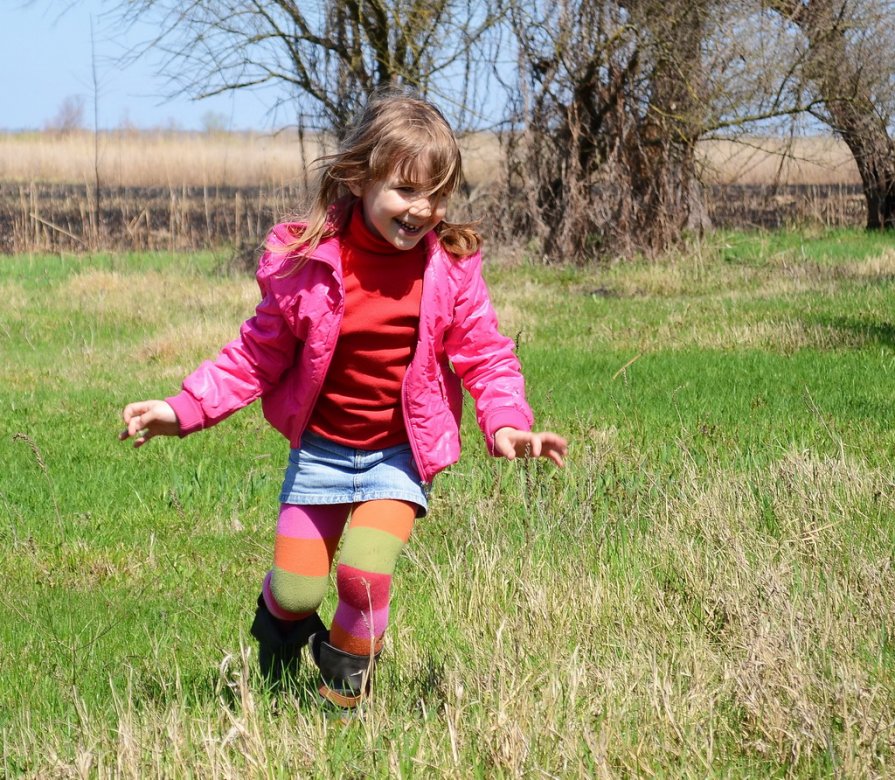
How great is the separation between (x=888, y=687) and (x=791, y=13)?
1427 centimetres

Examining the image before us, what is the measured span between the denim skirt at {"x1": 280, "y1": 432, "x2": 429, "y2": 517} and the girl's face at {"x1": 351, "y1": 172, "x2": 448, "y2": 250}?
22.2 inches

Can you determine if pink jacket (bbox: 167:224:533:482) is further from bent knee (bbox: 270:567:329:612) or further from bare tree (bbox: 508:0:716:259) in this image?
bare tree (bbox: 508:0:716:259)

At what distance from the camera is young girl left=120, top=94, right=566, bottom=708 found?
10.7 ft

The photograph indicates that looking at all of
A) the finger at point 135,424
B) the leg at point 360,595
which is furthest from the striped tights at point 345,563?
the finger at point 135,424

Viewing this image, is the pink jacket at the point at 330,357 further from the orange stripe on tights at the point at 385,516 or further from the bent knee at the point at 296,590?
the bent knee at the point at 296,590

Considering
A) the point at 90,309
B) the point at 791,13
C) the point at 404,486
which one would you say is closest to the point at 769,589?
the point at 404,486

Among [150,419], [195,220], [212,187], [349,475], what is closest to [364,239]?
[349,475]

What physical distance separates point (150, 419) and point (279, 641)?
72 centimetres

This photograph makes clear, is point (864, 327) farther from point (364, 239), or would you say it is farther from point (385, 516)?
point (385, 516)

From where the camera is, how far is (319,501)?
3350 mm

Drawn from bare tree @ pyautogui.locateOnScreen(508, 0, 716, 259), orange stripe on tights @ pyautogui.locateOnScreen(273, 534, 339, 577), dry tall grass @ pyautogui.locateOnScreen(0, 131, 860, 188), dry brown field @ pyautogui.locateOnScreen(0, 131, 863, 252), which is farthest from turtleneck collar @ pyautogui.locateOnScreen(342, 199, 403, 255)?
dry tall grass @ pyautogui.locateOnScreen(0, 131, 860, 188)

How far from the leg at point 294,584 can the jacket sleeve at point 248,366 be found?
327mm

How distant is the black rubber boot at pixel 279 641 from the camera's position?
3459mm

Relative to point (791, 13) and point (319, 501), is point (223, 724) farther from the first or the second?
point (791, 13)
